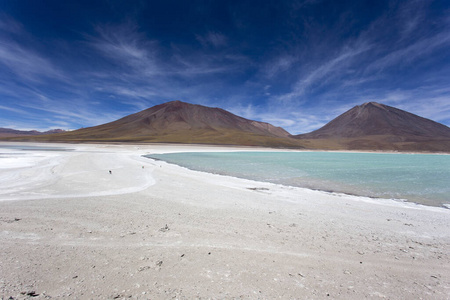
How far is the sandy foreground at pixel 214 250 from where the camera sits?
2854mm

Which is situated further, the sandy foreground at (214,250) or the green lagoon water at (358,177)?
the green lagoon water at (358,177)

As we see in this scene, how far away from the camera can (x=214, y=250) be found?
3.90 metres

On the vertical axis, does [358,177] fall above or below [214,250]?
below

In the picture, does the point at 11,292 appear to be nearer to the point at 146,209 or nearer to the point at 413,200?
the point at 146,209

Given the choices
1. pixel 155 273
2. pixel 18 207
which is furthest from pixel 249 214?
pixel 18 207

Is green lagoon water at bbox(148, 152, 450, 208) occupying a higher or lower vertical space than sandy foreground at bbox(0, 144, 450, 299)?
lower

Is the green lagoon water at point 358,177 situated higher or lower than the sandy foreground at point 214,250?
lower

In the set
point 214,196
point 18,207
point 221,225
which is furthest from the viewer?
point 214,196

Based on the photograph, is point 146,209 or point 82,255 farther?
point 146,209

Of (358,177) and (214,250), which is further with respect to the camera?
(358,177)

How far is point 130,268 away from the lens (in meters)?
3.20

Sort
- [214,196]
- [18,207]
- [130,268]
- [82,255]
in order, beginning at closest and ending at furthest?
[130,268] < [82,255] < [18,207] < [214,196]

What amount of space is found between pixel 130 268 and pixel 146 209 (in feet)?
10.4

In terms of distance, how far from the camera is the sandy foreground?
2854 millimetres
